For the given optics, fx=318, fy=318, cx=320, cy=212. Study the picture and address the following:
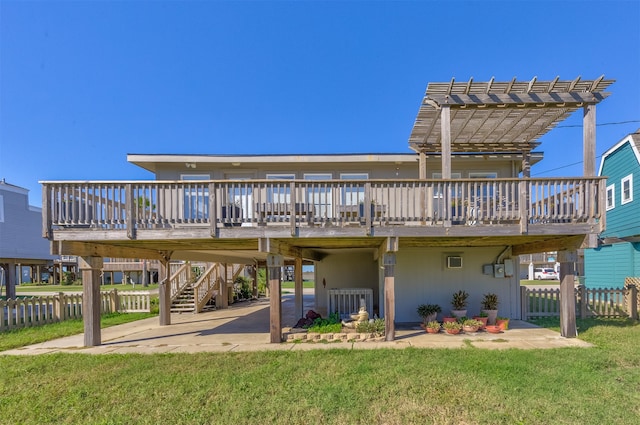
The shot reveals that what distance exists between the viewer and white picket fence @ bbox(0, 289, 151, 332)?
9.13 metres

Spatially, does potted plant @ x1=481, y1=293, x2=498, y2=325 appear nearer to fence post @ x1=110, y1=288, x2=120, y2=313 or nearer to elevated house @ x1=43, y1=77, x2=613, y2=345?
elevated house @ x1=43, y1=77, x2=613, y2=345

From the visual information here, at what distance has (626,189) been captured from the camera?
492 inches

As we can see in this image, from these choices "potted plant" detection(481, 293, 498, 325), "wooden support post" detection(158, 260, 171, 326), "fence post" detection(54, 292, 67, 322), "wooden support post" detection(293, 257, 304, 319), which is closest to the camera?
"potted plant" detection(481, 293, 498, 325)

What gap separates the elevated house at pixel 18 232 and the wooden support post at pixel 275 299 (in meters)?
15.4

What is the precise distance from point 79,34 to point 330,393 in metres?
15.1

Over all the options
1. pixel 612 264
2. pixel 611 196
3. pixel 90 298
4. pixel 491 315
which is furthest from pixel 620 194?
pixel 90 298

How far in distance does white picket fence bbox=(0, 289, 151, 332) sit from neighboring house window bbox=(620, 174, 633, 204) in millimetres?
19185

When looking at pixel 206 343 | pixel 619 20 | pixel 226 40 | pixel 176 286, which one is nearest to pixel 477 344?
pixel 206 343

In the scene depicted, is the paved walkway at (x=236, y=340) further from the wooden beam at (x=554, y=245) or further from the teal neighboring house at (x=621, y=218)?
the teal neighboring house at (x=621, y=218)

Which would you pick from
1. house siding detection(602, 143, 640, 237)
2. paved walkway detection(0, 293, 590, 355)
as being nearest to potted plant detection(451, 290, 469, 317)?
paved walkway detection(0, 293, 590, 355)

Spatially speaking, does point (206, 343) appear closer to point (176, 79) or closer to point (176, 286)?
point (176, 286)

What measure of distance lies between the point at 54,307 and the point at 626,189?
21.0 metres

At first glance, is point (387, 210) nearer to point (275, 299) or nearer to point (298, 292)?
point (275, 299)

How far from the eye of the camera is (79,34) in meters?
12.0
